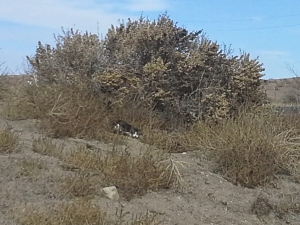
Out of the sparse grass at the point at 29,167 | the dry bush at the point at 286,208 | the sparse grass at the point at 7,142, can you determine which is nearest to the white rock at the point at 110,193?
the sparse grass at the point at 29,167

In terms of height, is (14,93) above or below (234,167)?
above

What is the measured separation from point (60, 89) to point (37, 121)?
1.02 metres

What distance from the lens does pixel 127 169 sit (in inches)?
379

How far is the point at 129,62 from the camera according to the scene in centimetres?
1407

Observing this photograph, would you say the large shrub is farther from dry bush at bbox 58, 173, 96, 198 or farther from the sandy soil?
dry bush at bbox 58, 173, 96, 198

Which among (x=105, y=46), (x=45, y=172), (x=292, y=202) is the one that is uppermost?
(x=105, y=46)

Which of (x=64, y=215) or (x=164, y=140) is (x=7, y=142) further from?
(x=164, y=140)

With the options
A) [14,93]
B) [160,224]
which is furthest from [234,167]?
[14,93]

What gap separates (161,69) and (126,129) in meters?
1.70

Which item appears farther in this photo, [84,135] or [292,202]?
[84,135]

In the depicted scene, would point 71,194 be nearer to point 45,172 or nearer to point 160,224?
point 45,172

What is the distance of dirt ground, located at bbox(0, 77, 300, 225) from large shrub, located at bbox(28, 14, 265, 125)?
6.07ft

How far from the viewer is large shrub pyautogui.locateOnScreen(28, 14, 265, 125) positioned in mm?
13617

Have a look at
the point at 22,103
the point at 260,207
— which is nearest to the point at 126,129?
the point at 22,103
